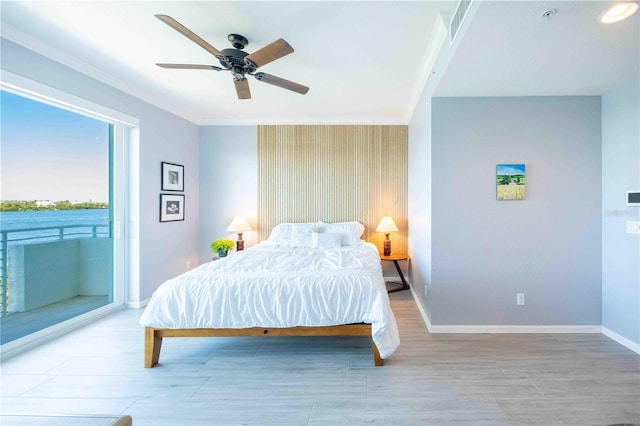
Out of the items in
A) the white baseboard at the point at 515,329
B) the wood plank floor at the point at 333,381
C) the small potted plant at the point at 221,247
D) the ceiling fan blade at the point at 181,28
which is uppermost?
the ceiling fan blade at the point at 181,28

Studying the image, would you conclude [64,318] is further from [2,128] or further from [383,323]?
[383,323]

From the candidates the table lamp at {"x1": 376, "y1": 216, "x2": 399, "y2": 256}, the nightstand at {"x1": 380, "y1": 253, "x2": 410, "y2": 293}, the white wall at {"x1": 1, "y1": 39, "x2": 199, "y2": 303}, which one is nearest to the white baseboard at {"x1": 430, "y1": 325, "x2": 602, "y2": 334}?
the nightstand at {"x1": 380, "y1": 253, "x2": 410, "y2": 293}

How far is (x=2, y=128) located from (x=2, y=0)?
0.98m

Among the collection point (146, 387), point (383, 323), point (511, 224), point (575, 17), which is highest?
point (575, 17)

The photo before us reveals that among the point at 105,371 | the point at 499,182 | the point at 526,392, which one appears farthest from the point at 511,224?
the point at 105,371

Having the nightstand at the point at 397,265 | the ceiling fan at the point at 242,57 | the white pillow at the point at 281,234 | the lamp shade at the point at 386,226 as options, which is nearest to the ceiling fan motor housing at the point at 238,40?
the ceiling fan at the point at 242,57

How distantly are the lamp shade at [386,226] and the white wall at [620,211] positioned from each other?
217cm

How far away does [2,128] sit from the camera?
2.30 metres

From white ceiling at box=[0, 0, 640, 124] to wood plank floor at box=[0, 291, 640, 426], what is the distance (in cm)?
233

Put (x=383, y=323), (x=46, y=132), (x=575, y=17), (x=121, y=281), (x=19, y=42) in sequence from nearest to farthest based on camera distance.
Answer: (x=575, y=17) < (x=383, y=323) < (x=19, y=42) < (x=46, y=132) < (x=121, y=281)

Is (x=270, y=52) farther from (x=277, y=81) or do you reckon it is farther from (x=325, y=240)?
(x=325, y=240)

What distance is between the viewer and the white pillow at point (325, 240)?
3717mm

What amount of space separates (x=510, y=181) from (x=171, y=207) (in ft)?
13.8

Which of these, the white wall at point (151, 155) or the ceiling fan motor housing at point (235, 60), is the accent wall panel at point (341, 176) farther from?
the ceiling fan motor housing at point (235, 60)
